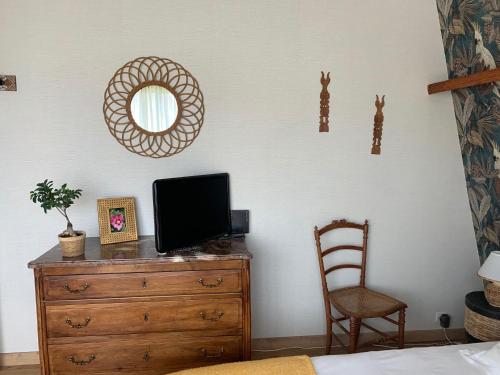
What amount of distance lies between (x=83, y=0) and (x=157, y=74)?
24.6 inches

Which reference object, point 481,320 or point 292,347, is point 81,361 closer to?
point 292,347

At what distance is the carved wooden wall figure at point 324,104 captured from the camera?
106 inches

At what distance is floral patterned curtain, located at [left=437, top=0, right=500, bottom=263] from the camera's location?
2.31 m

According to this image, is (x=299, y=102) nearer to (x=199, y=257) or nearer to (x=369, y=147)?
(x=369, y=147)

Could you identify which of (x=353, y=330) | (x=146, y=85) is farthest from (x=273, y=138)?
(x=353, y=330)

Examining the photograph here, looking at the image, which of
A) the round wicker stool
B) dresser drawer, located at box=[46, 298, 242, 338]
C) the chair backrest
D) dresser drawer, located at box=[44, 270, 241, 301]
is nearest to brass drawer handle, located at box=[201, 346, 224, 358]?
dresser drawer, located at box=[46, 298, 242, 338]

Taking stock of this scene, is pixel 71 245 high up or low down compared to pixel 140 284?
up

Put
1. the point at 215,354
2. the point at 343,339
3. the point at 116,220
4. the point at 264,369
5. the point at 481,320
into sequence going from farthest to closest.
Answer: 1. the point at 343,339
2. the point at 116,220
3. the point at 481,320
4. the point at 215,354
5. the point at 264,369

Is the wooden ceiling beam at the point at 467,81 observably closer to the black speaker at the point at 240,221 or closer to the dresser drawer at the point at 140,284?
the black speaker at the point at 240,221

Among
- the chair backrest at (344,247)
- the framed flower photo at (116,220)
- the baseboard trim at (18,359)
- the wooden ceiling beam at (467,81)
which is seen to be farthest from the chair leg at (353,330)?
the baseboard trim at (18,359)

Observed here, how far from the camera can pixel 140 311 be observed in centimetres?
217

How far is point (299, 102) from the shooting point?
270cm

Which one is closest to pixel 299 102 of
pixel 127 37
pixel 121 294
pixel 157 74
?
pixel 157 74

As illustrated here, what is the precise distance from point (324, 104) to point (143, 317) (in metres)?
→ 1.74
